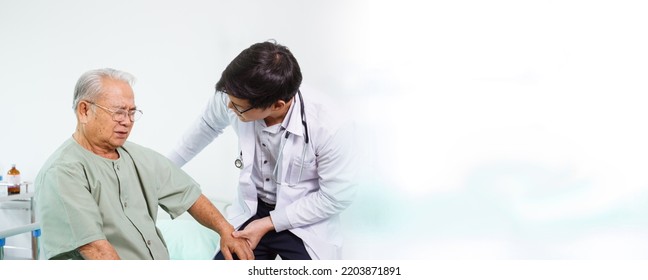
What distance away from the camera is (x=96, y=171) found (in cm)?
130

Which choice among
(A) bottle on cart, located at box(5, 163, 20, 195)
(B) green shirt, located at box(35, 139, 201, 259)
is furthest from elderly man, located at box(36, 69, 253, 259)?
(A) bottle on cart, located at box(5, 163, 20, 195)

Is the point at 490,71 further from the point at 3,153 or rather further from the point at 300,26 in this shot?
the point at 3,153

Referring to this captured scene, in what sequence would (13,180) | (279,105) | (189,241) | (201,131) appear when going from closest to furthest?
(279,105)
(201,131)
(189,241)
(13,180)

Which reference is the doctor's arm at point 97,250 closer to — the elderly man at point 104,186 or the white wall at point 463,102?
the elderly man at point 104,186

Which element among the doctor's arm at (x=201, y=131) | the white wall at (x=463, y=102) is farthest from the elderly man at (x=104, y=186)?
the white wall at (x=463, y=102)

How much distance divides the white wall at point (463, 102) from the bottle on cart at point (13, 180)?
0.72m

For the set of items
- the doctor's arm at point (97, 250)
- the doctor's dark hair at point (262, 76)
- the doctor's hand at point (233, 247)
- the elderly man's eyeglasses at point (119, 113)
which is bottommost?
the doctor's arm at point (97, 250)

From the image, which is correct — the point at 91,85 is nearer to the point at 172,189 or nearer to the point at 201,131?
the point at 172,189

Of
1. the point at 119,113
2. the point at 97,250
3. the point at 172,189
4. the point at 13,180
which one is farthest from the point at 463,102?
the point at 13,180

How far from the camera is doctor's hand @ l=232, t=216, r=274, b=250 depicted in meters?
1.64

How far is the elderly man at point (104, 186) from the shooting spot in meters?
1.21

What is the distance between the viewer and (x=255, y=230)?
64.7 inches

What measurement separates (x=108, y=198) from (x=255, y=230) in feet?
1.52

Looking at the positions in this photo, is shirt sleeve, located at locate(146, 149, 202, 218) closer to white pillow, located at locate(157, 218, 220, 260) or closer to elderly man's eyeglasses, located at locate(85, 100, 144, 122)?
elderly man's eyeglasses, located at locate(85, 100, 144, 122)
